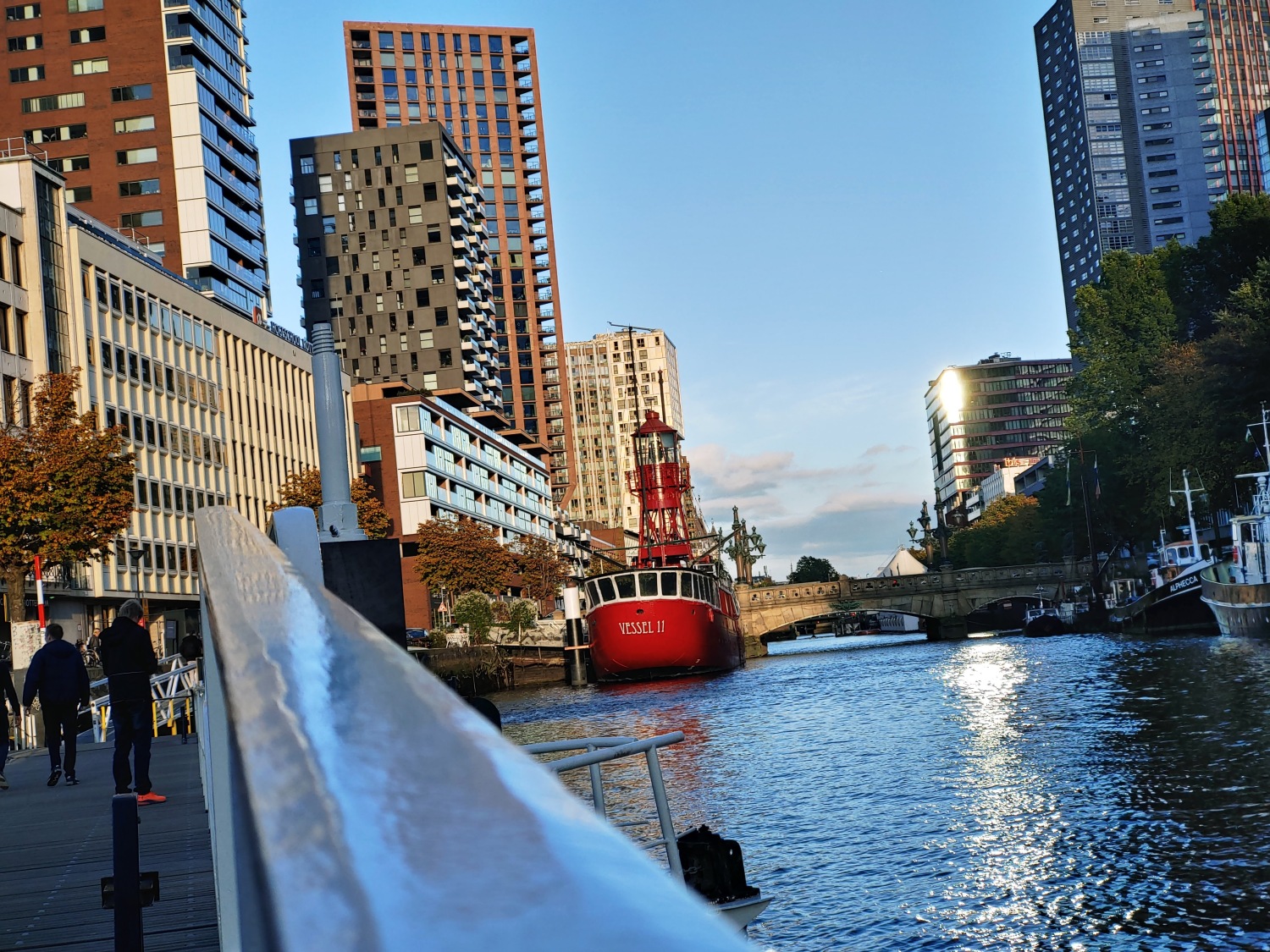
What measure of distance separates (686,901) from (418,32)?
566ft

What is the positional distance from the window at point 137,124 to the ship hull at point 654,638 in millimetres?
37298

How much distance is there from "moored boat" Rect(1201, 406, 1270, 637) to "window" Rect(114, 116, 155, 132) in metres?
56.6

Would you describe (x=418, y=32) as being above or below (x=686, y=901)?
above

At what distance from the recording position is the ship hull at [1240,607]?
46688 mm

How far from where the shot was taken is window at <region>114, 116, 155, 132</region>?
75.1 meters

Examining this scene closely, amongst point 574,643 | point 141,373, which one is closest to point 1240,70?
point 574,643

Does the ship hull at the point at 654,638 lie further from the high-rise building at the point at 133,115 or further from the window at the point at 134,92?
the window at the point at 134,92

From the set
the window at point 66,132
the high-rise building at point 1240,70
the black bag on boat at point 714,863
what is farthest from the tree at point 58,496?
the high-rise building at point 1240,70

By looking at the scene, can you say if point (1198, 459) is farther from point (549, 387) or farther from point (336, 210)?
point (549, 387)

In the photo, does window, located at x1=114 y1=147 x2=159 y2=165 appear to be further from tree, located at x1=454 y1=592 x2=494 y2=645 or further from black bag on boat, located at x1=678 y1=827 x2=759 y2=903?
black bag on boat, located at x1=678 y1=827 x2=759 y2=903

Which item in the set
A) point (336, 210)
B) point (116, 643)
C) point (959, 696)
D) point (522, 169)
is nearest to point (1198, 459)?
point (959, 696)

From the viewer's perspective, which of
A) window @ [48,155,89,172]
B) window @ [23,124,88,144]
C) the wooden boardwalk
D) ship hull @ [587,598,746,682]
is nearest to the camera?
the wooden boardwalk

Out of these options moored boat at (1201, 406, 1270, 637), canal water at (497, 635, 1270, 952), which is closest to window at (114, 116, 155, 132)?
canal water at (497, 635, 1270, 952)

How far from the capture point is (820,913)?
13148 millimetres
